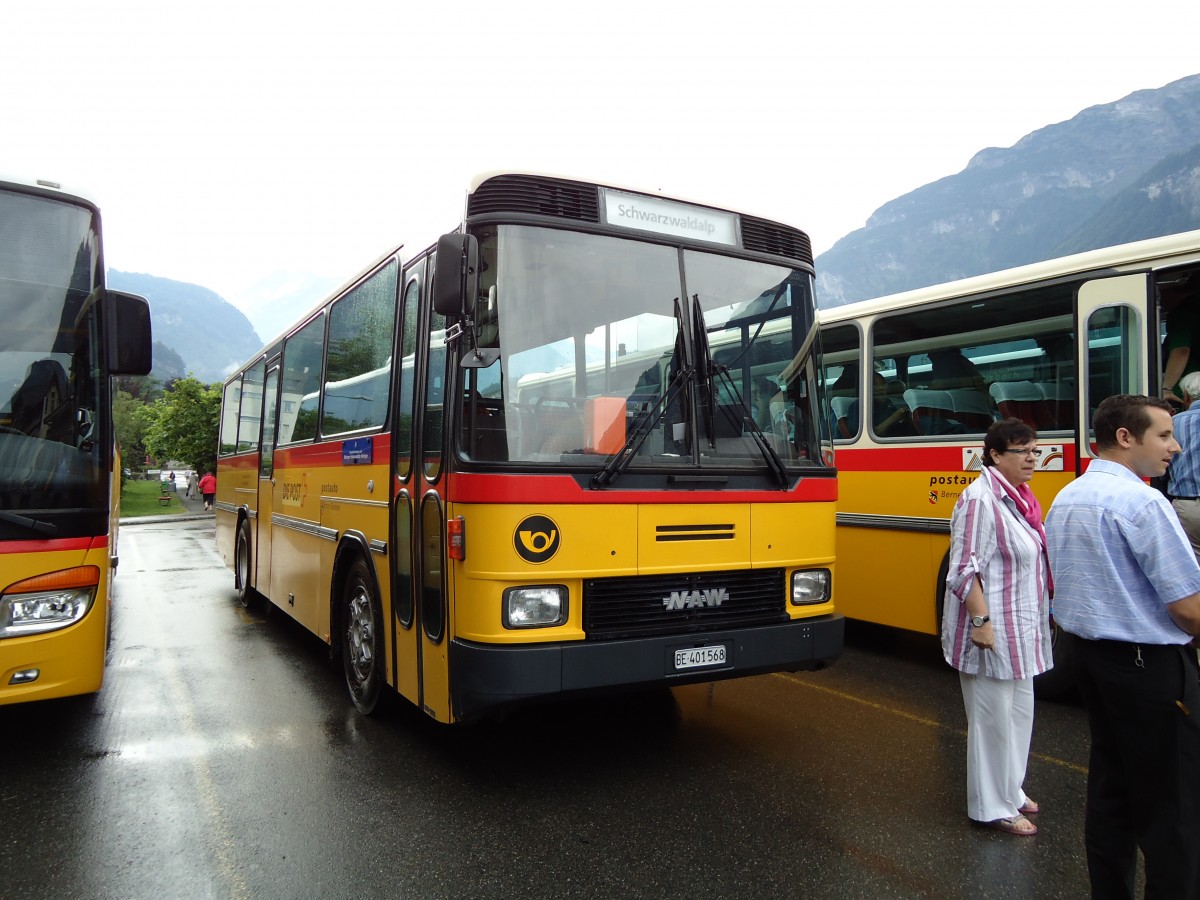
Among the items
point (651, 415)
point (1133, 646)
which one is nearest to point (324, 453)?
point (651, 415)

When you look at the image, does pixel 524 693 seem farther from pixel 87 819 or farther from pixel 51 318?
pixel 51 318

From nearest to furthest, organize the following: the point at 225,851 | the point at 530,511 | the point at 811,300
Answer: the point at 225,851
the point at 530,511
the point at 811,300

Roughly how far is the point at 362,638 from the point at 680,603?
233 centimetres

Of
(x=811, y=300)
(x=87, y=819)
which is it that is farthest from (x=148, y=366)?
(x=811, y=300)

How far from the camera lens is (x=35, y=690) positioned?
4312 mm

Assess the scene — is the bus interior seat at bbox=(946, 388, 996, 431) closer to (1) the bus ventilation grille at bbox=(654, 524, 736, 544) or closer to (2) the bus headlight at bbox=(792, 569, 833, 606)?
(2) the bus headlight at bbox=(792, 569, 833, 606)

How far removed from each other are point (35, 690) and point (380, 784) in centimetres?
175

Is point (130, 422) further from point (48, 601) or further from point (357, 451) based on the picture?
point (48, 601)

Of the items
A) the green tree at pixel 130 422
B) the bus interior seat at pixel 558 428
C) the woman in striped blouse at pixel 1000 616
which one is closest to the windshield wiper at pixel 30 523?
the bus interior seat at pixel 558 428

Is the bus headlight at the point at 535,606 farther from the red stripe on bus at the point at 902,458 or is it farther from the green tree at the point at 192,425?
the green tree at the point at 192,425

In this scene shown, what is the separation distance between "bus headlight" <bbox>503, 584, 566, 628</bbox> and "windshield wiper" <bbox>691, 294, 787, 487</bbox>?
44.9 inches

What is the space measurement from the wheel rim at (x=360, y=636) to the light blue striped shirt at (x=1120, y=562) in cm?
388

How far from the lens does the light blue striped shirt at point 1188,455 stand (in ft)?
15.6

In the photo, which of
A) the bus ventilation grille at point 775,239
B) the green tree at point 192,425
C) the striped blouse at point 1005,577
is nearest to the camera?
the striped blouse at point 1005,577
